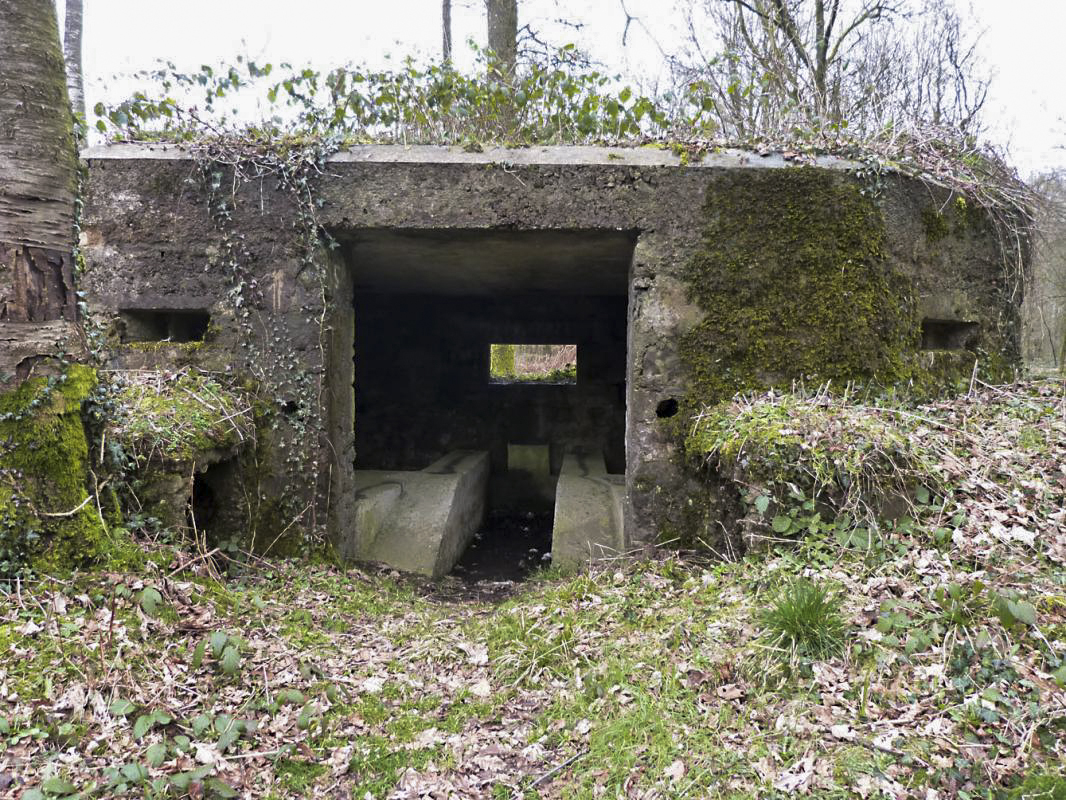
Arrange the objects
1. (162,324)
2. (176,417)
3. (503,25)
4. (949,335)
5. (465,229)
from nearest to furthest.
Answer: (176,417) → (465,229) → (162,324) → (949,335) → (503,25)

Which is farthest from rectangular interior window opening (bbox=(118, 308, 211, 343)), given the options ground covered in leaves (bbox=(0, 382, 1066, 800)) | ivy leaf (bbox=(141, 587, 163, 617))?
ivy leaf (bbox=(141, 587, 163, 617))

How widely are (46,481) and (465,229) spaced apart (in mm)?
2717

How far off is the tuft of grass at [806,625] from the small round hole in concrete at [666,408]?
1.83m

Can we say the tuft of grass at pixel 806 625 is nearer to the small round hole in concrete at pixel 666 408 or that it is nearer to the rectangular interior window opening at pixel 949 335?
the small round hole in concrete at pixel 666 408

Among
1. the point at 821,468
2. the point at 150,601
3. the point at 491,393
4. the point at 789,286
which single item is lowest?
the point at 150,601

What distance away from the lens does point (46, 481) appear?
2.91 m

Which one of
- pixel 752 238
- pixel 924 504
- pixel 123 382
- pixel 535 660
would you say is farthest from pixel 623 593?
pixel 123 382

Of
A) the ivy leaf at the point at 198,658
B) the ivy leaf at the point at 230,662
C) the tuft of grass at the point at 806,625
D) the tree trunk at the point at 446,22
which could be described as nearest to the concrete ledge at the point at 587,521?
the tuft of grass at the point at 806,625

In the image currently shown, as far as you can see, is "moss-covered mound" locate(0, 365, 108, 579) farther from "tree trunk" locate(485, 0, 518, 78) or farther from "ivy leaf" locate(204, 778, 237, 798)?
"tree trunk" locate(485, 0, 518, 78)

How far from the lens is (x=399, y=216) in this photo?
4316 mm

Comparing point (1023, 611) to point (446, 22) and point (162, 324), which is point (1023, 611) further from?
point (446, 22)

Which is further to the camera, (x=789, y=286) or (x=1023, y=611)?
(x=789, y=286)

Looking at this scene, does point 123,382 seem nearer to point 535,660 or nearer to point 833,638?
point 535,660

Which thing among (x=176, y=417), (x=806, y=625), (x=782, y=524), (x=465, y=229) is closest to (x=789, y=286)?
(x=782, y=524)
